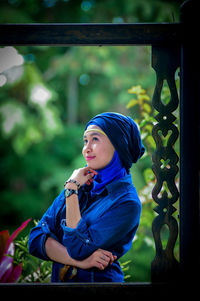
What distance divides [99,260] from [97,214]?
18 centimetres

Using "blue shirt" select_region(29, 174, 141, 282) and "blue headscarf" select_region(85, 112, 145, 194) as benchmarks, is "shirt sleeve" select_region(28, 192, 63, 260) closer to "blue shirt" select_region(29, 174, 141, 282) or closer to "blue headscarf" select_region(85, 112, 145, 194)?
"blue shirt" select_region(29, 174, 141, 282)

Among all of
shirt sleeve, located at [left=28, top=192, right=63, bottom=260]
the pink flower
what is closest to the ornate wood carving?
shirt sleeve, located at [left=28, top=192, right=63, bottom=260]

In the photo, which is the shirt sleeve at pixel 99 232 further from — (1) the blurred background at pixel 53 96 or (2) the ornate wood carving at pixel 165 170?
(1) the blurred background at pixel 53 96

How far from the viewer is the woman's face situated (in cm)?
147

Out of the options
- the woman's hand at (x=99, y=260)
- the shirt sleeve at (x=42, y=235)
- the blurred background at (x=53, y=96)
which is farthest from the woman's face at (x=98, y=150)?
the blurred background at (x=53, y=96)

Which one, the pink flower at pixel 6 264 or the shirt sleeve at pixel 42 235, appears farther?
the pink flower at pixel 6 264

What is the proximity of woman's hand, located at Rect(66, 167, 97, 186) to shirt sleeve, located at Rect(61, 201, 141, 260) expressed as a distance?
161 mm

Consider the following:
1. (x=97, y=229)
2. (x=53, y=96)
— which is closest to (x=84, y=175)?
(x=97, y=229)

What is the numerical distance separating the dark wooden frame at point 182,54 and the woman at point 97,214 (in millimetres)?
190

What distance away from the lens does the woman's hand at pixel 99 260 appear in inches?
54.4

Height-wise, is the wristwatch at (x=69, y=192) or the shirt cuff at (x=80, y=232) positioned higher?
the wristwatch at (x=69, y=192)

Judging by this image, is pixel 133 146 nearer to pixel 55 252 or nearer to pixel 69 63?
pixel 55 252

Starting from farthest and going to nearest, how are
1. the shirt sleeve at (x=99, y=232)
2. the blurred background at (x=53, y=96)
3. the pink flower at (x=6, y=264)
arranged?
1. the blurred background at (x=53, y=96)
2. the pink flower at (x=6, y=264)
3. the shirt sleeve at (x=99, y=232)

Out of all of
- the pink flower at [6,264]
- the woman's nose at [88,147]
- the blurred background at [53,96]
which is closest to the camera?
the woman's nose at [88,147]
